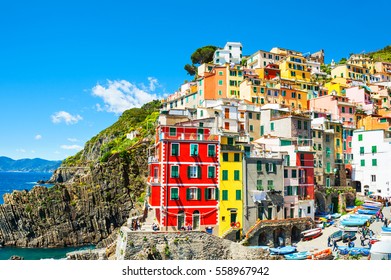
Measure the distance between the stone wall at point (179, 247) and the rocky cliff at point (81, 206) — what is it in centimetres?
1839

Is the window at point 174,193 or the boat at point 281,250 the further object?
the window at point 174,193

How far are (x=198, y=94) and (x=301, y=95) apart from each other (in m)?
13.7

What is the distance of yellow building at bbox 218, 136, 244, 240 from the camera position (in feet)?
93.7

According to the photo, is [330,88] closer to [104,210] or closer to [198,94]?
[198,94]

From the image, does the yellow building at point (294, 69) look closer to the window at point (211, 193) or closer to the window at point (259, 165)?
the window at point (259, 165)

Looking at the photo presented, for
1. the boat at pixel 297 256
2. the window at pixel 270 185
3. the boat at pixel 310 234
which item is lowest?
the boat at pixel 297 256

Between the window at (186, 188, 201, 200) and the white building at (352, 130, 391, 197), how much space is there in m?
21.7

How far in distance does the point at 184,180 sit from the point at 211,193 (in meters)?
2.28

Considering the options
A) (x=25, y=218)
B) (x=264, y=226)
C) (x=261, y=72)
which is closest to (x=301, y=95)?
(x=261, y=72)

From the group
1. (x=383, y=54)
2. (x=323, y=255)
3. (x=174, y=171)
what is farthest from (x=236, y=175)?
(x=383, y=54)

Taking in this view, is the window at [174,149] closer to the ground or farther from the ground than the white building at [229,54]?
closer to the ground

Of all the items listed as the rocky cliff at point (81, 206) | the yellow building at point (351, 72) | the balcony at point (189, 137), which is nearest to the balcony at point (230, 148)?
the balcony at point (189, 137)

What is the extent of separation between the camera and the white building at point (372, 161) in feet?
129
